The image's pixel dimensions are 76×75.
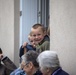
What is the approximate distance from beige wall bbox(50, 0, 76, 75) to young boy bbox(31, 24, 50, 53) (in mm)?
Answer: 110

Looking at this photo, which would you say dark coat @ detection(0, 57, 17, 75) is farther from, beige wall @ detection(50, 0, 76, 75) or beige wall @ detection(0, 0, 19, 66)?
beige wall @ detection(50, 0, 76, 75)

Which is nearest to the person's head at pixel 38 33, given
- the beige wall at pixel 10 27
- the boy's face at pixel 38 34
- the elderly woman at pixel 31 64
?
the boy's face at pixel 38 34

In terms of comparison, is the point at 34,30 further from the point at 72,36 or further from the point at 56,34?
the point at 72,36

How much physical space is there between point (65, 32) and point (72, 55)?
313 millimetres

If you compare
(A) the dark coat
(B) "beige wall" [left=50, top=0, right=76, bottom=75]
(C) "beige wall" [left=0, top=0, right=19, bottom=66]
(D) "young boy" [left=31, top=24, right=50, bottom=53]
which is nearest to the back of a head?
(B) "beige wall" [left=50, top=0, right=76, bottom=75]

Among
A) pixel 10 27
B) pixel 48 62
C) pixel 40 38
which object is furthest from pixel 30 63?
pixel 10 27

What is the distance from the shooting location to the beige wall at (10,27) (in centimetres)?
503

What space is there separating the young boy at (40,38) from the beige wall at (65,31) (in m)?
0.11

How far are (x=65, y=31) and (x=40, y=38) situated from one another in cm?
38

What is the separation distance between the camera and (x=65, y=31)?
3.68 m

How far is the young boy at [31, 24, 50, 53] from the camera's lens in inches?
152

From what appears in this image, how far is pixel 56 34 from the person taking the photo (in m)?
3.81

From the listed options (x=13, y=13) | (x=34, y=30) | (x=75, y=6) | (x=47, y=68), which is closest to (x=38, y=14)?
(x=13, y=13)

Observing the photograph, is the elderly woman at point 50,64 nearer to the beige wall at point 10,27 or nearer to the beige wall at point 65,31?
the beige wall at point 65,31
